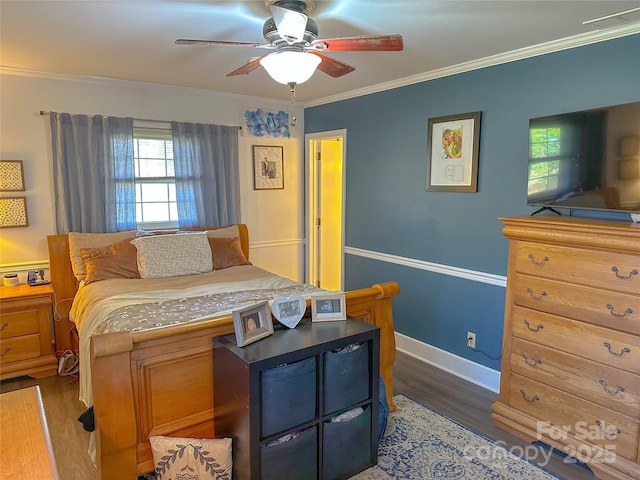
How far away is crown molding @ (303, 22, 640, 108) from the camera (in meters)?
2.38

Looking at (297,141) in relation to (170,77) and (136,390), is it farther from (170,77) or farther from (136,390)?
(136,390)

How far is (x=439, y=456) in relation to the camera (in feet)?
7.88

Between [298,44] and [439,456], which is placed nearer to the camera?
[298,44]

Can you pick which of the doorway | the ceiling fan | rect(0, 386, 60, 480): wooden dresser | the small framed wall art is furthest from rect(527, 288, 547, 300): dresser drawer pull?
the small framed wall art

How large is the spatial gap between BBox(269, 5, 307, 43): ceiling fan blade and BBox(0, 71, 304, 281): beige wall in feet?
8.11

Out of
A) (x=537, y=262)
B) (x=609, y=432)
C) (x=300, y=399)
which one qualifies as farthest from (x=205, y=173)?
(x=609, y=432)

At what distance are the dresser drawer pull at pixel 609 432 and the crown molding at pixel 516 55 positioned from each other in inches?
82.7

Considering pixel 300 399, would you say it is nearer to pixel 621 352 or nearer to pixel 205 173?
pixel 621 352

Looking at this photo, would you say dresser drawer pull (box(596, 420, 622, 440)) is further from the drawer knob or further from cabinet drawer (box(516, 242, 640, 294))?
the drawer knob

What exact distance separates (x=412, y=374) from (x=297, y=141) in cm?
281

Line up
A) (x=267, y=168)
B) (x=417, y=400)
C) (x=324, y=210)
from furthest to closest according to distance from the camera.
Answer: (x=324, y=210) → (x=267, y=168) → (x=417, y=400)

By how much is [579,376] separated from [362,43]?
6.70 feet

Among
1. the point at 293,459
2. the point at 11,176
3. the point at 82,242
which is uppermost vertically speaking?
the point at 11,176

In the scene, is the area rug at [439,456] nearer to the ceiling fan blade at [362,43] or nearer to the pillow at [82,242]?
the ceiling fan blade at [362,43]
